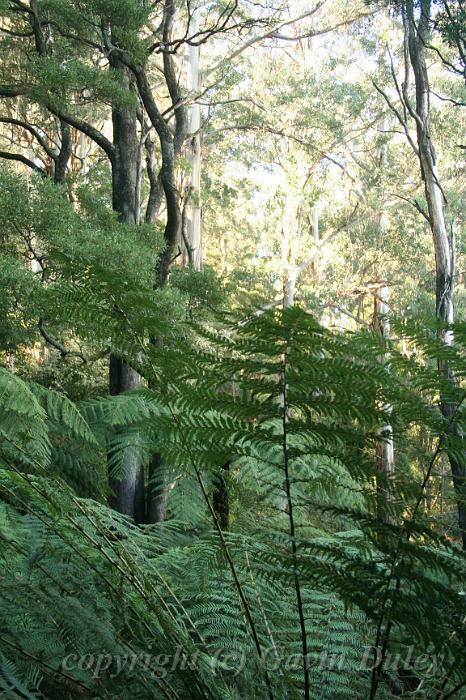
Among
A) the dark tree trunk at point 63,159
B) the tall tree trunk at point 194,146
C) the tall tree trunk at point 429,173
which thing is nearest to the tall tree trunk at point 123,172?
the dark tree trunk at point 63,159

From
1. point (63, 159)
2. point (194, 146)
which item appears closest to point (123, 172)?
point (63, 159)

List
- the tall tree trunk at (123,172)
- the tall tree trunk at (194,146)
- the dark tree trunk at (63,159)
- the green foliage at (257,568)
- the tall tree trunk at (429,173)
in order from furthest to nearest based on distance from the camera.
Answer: the tall tree trunk at (194,146) → the dark tree trunk at (63,159) → the tall tree trunk at (429,173) → the tall tree trunk at (123,172) → the green foliage at (257,568)

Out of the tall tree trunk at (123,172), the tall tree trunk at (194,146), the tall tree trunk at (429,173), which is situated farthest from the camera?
the tall tree trunk at (194,146)

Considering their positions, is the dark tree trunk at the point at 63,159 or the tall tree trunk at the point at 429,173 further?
the dark tree trunk at the point at 63,159

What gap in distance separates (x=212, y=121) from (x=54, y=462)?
40.8ft

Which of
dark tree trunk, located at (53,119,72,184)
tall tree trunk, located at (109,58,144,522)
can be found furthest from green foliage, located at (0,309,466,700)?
dark tree trunk, located at (53,119,72,184)

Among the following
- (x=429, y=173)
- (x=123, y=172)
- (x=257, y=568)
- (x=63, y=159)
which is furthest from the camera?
(x=63, y=159)

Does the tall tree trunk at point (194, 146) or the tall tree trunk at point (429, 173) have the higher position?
the tall tree trunk at point (194, 146)

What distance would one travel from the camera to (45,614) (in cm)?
107

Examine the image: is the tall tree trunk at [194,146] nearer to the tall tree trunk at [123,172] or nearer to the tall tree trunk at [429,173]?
the tall tree trunk at [123,172]

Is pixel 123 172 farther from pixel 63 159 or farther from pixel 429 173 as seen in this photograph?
pixel 429 173

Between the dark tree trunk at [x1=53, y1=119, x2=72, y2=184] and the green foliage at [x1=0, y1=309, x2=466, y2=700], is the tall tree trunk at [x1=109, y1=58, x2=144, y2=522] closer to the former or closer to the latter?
the dark tree trunk at [x1=53, y1=119, x2=72, y2=184]

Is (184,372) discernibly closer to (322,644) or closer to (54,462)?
(322,644)

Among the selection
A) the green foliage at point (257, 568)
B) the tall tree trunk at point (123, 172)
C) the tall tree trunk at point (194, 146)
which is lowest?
the green foliage at point (257, 568)
